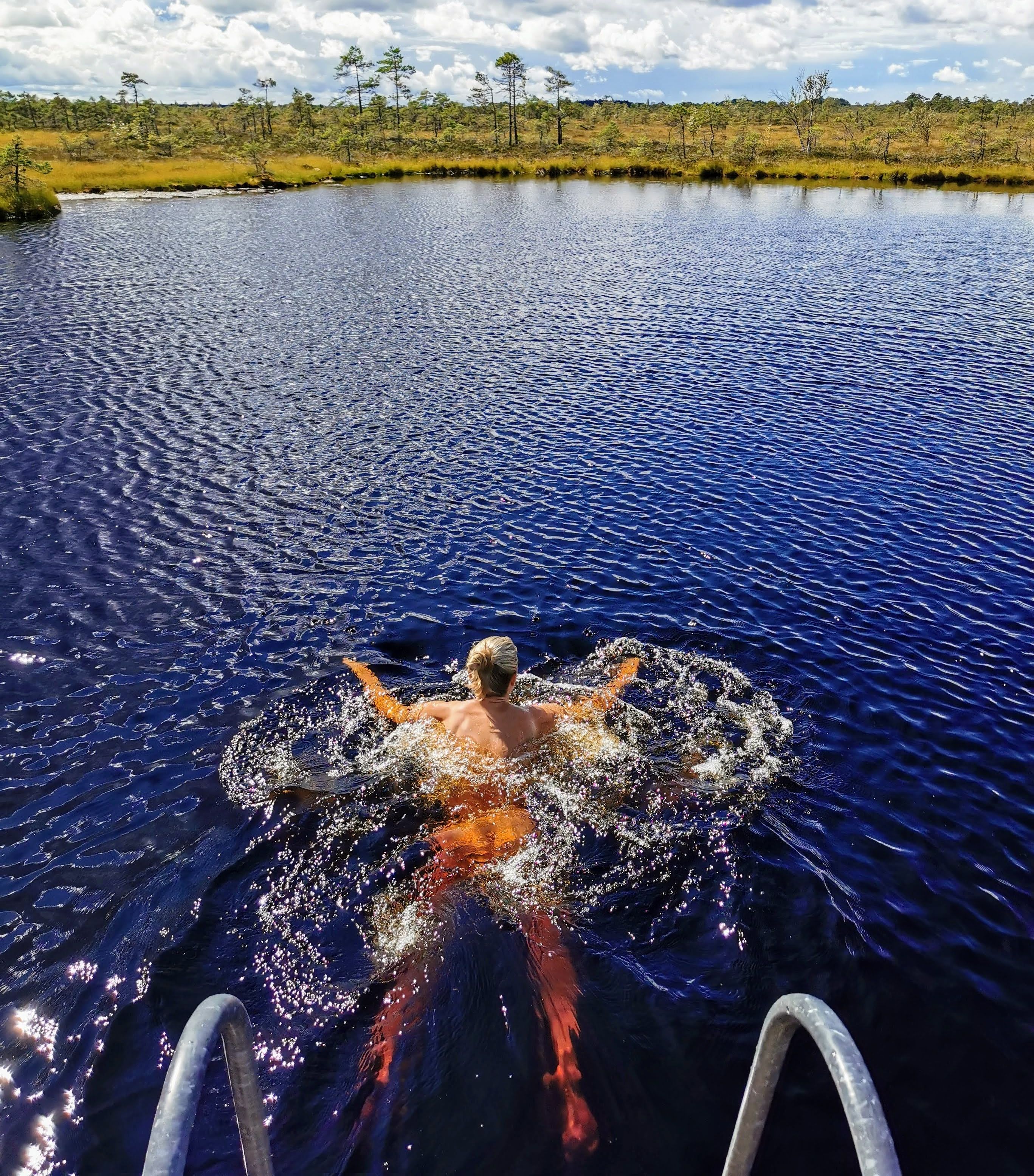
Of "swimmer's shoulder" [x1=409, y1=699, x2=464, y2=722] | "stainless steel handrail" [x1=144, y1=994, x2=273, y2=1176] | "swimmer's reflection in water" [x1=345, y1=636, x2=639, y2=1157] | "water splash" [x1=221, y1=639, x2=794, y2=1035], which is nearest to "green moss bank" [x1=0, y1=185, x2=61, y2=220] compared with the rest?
"water splash" [x1=221, y1=639, x2=794, y2=1035]

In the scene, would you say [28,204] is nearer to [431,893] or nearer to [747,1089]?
[431,893]

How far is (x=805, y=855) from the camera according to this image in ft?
34.0

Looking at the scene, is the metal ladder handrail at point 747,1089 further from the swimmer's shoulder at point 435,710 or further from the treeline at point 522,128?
the treeline at point 522,128

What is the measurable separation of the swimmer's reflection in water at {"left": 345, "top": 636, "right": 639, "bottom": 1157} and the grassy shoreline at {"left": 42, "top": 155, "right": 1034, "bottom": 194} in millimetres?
88913

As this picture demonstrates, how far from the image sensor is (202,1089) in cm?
351

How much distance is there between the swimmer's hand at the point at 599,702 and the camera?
12.0m

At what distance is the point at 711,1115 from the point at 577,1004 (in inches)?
62.7

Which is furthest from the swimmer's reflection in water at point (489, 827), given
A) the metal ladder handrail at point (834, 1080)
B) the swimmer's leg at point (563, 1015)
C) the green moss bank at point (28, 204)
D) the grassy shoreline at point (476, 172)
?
the grassy shoreline at point (476, 172)

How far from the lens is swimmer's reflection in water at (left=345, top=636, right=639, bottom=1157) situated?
7855 mm

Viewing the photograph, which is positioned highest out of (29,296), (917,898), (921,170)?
(921,170)

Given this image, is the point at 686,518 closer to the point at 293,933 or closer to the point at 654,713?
the point at 654,713

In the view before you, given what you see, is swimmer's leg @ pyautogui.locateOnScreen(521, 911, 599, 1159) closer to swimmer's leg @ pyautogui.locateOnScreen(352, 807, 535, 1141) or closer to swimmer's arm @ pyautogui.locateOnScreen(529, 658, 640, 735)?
swimmer's leg @ pyautogui.locateOnScreen(352, 807, 535, 1141)

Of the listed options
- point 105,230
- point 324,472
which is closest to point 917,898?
point 324,472

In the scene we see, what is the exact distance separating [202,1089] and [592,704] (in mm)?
9536
